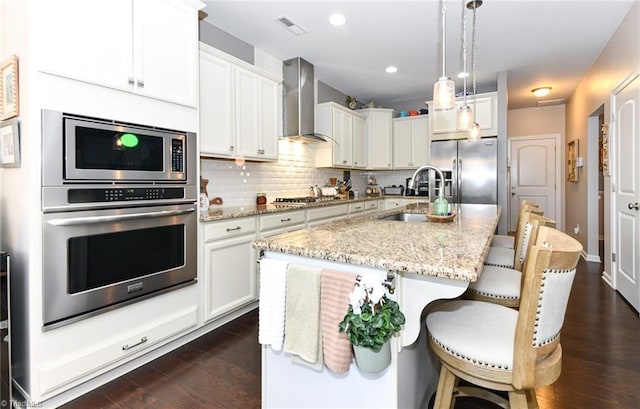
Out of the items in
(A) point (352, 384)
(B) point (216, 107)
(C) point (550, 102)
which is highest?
(C) point (550, 102)

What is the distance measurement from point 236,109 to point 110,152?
1369 mm

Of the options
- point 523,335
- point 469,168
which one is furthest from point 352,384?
point 469,168

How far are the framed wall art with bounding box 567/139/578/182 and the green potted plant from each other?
19.0ft

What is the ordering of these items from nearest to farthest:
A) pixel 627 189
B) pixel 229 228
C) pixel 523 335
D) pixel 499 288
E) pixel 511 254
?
1. pixel 523 335
2. pixel 499 288
3. pixel 511 254
4. pixel 229 228
5. pixel 627 189

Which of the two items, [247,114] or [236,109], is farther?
[247,114]

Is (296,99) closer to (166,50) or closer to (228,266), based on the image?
(166,50)

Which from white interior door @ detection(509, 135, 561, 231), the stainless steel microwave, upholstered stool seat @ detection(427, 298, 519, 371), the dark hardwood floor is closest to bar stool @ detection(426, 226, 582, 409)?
upholstered stool seat @ detection(427, 298, 519, 371)

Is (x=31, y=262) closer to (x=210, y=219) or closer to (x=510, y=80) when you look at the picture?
(x=210, y=219)

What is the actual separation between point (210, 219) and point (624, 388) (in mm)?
2739

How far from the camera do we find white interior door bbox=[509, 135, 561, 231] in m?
6.66

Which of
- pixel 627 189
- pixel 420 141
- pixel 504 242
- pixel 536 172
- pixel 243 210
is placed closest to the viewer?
pixel 504 242

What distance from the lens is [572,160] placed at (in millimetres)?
5629

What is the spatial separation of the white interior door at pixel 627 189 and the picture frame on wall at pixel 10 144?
4.43 metres

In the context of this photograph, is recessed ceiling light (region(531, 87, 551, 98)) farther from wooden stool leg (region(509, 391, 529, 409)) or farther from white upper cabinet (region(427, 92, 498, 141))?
wooden stool leg (region(509, 391, 529, 409))
